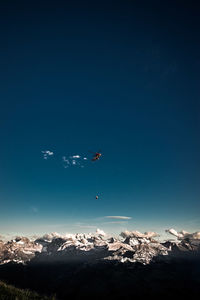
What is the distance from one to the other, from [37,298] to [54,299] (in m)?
1.96

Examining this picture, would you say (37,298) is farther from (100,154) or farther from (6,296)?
(100,154)

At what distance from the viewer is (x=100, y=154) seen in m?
41.6

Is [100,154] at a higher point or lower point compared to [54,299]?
higher

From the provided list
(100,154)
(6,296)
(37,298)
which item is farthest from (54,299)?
(100,154)

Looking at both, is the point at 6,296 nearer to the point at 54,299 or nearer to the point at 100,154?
the point at 54,299

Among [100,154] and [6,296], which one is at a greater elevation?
[100,154]

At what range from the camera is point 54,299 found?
16562mm

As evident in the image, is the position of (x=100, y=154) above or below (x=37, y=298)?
above

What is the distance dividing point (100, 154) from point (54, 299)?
28873 mm

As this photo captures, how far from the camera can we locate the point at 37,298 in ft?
56.0

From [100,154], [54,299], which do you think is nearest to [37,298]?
[54,299]

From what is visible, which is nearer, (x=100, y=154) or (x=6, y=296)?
(x=6, y=296)

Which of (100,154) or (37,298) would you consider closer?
(37,298)

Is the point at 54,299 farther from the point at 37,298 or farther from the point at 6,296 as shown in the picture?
the point at 6,296
